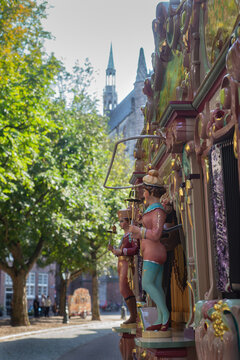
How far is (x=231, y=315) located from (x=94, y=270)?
2810 cm

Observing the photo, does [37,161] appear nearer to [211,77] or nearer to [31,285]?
[211,77]

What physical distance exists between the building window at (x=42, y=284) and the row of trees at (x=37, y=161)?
102ft

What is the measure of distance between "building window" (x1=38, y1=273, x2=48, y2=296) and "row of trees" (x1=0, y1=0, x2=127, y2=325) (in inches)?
1223

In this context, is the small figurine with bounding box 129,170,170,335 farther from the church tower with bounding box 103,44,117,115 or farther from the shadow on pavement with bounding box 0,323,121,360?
the church tower with bounding box 103,44,117,115

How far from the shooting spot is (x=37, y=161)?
58.0 feet

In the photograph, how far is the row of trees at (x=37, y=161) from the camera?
1439 centimetres

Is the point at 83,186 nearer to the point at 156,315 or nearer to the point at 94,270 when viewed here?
the point at 94,270

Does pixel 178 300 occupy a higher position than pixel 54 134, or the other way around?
pixel 54 134

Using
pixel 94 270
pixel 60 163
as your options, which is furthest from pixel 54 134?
pixel 94 270

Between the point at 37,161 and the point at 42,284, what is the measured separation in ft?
137

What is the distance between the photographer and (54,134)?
20.9 metres

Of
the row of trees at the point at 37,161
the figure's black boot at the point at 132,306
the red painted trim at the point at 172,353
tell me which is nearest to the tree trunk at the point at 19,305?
the row of trees at the point at 37,161

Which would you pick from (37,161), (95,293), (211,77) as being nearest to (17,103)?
(37,161)

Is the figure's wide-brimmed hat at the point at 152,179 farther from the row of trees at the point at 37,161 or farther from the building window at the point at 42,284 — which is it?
the building window at the point at 42,284
